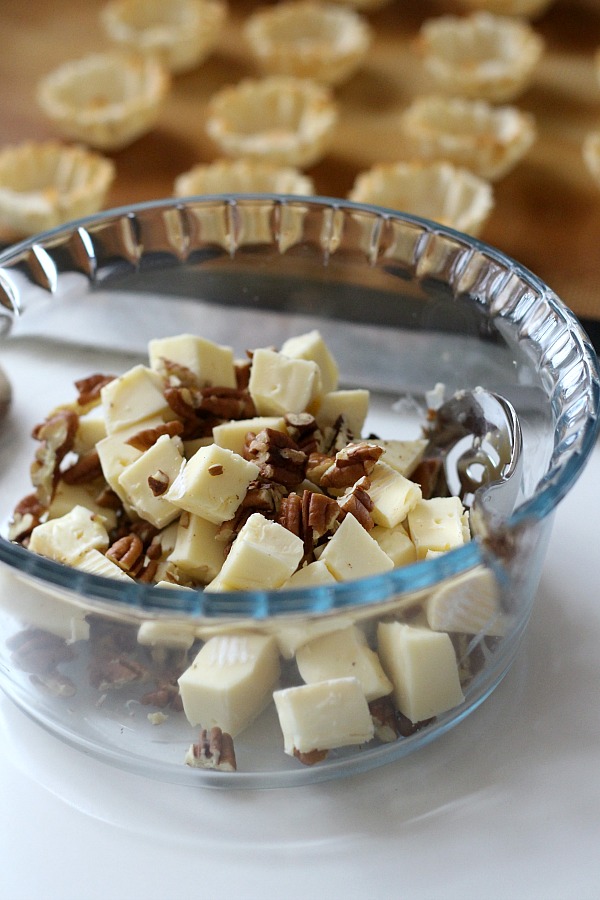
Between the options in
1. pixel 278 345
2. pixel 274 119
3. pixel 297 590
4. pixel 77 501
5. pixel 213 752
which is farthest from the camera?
pixel 274 119

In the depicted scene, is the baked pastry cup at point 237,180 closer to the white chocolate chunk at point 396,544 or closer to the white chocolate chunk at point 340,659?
the white chocolate chunk at point 396,544

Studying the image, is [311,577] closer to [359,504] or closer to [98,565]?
[359,504]

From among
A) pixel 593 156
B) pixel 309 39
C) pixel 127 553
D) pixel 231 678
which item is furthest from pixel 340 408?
pixel 309 39

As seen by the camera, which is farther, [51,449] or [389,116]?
[389,116]

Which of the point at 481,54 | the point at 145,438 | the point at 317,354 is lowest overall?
the point at 145,438

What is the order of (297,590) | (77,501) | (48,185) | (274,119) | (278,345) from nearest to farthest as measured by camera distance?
(297,590), (77,501), (278,345), (48,185), (274,119)

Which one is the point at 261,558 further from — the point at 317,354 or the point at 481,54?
the point at 481,54

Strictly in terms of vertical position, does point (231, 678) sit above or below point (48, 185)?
below
